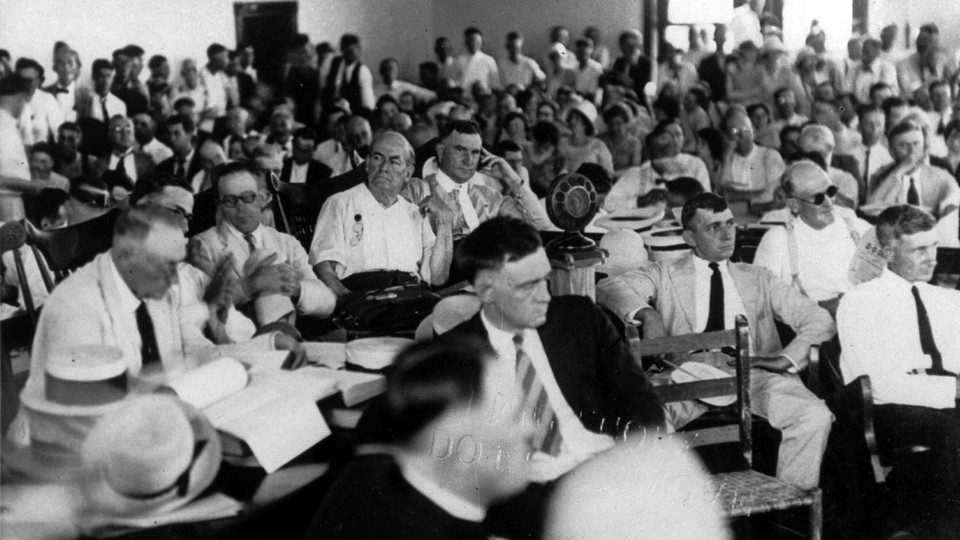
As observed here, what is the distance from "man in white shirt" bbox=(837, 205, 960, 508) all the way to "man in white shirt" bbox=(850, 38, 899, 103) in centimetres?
111

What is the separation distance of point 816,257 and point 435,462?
1.88 metres

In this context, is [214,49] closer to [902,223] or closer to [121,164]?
[121,164]

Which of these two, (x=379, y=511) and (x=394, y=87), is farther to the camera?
(x=394, y=87)

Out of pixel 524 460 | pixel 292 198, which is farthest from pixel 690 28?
pixel 524 460

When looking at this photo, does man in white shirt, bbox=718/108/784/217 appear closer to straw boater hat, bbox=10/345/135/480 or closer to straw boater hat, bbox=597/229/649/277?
straw boater hat, bbox=597/229/649/277

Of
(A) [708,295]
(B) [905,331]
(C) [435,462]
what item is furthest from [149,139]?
(B) [905,331]

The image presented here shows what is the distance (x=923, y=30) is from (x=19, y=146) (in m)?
3.35

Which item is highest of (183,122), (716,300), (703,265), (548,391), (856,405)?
(183,122)

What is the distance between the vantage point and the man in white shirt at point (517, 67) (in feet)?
11.9

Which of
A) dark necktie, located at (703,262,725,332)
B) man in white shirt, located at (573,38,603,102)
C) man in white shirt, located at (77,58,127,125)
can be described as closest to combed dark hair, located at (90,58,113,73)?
man in white shirt, located at (77,58,127,125)

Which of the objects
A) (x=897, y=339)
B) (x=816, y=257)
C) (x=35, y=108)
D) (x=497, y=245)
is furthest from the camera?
(x=816, y=257)

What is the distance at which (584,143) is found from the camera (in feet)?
17.8

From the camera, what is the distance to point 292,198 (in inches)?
148

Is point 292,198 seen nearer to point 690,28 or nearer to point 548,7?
point 548,7
